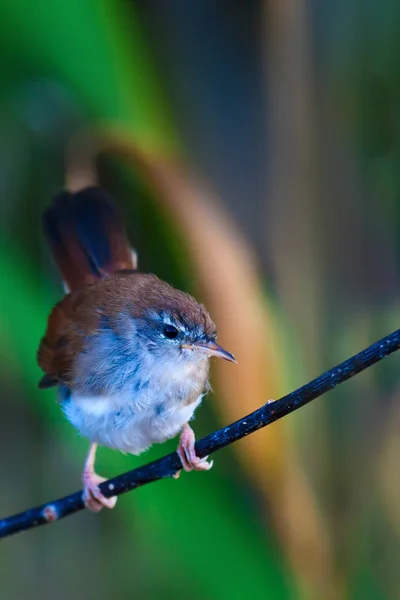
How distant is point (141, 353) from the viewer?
0.44 metres

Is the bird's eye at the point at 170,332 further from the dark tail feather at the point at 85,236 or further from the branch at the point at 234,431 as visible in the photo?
the dark tail feather at the point at 85,236

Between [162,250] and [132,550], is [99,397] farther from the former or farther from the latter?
[132,550]

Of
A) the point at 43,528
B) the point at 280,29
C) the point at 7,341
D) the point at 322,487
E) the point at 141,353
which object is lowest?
the point at 43,528

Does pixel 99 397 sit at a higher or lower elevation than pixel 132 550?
higher

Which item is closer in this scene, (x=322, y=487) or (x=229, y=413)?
(x=229, y=413)

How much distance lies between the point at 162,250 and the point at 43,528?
0.65m

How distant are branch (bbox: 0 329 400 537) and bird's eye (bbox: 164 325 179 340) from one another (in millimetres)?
65

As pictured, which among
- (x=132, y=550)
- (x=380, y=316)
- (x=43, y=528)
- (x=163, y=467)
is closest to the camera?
(x=163, y=467)

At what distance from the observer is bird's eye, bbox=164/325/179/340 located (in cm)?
38

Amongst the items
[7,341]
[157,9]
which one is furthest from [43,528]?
[157,9]

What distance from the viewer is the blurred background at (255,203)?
2.05ft

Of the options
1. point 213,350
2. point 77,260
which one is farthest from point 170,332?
point 77,260

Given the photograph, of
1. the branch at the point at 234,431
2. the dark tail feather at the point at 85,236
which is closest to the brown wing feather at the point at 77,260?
the dark tail feather at the point at 85,236

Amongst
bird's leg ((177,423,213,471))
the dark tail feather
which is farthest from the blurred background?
bird's leg ((177,423,213,471))
